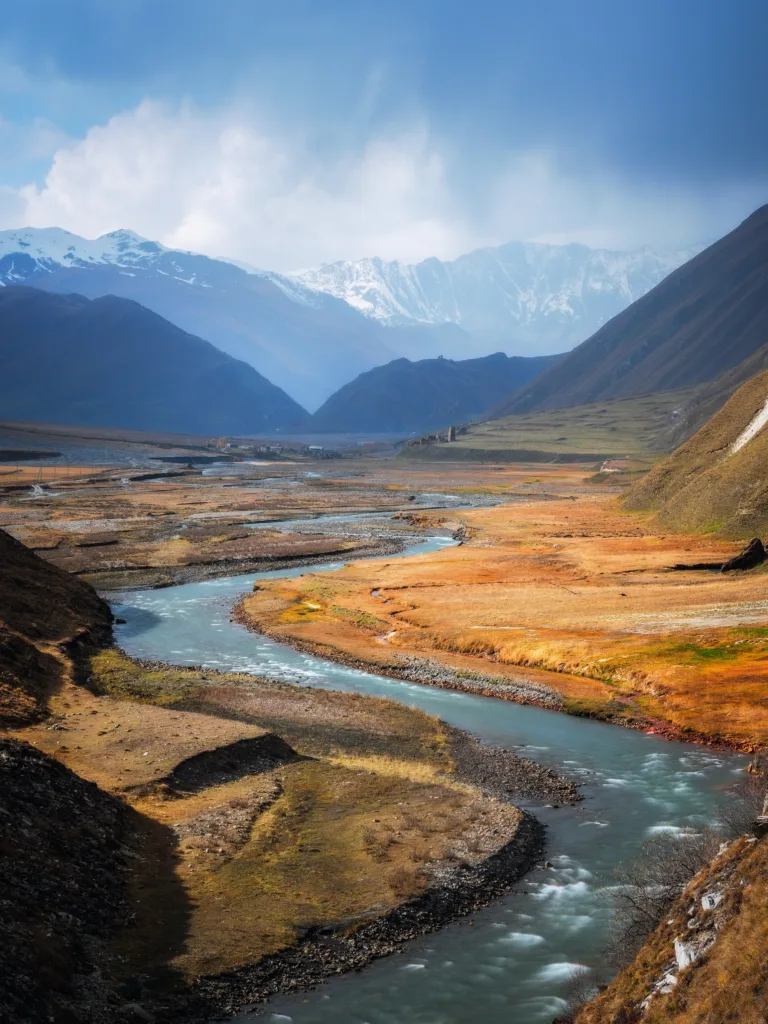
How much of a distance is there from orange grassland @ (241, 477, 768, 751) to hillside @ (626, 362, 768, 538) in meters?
4.56

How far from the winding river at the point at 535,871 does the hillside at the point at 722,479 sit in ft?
168

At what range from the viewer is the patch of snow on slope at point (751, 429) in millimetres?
105250

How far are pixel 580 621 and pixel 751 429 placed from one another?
203 ft

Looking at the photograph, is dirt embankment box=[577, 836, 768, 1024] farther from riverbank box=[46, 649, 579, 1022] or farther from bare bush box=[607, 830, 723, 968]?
riverbank box=[46, 649, 579, 1022]

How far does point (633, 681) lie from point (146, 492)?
14254 centimetres

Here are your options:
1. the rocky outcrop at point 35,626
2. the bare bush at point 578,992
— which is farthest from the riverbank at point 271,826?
the bare bush at point 578,992

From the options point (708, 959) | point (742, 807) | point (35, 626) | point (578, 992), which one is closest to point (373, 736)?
point (742, 807)

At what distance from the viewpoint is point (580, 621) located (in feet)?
190

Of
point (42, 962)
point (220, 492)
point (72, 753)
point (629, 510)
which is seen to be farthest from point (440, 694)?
point (220, 492)

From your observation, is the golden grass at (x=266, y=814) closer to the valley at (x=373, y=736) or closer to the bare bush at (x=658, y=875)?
the valley at (x=373, y=736)

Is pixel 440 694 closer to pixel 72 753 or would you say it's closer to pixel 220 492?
pixel 72 753

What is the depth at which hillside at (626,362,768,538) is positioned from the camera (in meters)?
87.7

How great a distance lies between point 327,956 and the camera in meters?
21.0

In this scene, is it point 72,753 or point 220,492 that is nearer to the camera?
point 72,753
